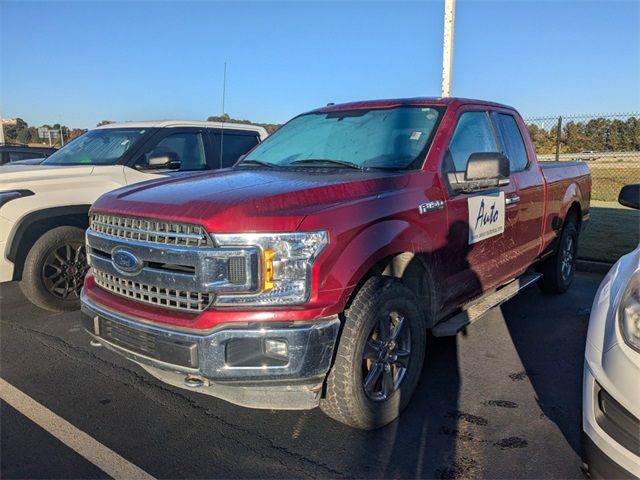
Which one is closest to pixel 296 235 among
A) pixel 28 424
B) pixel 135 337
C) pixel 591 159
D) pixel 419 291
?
pixel 135 337

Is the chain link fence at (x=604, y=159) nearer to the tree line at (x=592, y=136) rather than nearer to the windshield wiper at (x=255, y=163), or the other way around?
the tree line at (x=592, y=136)

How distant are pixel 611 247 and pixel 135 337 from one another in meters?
7.15

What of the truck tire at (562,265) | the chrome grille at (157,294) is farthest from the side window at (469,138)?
the chrome grille at (157,294)

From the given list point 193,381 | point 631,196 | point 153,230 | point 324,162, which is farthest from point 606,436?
point 324,162

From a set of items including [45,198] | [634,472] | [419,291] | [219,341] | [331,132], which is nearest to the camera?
[634,472]

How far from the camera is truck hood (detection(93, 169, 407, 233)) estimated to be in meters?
2.56

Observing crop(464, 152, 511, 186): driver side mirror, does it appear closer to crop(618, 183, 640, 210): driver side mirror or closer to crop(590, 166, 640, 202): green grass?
crop(618, 183, 640, 210): driver side mirror

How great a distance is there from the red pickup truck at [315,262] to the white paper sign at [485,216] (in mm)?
17

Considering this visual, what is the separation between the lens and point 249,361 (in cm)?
255

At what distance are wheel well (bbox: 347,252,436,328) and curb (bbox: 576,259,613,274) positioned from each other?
446 cm

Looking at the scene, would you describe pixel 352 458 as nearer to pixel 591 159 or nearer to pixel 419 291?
pixel 419 291

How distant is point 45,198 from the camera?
5004 millimetres

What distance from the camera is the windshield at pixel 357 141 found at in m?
3.67

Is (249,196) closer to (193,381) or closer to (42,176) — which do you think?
(193,381)
